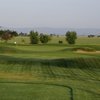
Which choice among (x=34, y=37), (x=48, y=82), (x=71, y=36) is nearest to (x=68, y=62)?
(x=48, y=82)

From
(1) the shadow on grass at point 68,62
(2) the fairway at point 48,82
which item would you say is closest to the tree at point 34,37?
(1) the shadow on grass at point 68,62

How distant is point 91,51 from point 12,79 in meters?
30.5

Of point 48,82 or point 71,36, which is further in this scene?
point 71,36

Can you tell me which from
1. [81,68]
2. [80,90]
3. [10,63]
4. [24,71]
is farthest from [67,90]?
[10,63]

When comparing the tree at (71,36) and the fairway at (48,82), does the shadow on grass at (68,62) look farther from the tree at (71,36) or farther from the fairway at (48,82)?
the tree at (71,36)

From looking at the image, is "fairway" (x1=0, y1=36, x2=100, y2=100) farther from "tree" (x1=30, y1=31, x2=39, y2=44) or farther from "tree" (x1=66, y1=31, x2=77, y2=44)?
"tree" (x1=66, y1=31, x2=77, y2=44)

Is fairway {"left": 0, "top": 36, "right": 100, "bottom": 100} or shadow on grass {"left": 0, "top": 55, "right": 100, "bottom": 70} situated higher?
fairway {"left": 0, "top": 36, "right": 100, "bottom": 100}

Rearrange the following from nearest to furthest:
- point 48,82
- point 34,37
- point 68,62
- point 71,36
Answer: point 48,82 → point 68,62 → point 34,37 → point 71,36

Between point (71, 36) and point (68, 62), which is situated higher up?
point (68, 62)

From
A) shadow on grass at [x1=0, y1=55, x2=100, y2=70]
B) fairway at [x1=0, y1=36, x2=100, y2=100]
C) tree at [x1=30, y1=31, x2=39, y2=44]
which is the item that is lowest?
tree at [x1=30, y1=31, x2=39, y2=44]

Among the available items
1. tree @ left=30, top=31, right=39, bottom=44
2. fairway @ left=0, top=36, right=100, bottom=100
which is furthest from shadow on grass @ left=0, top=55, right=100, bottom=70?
tree @ left=30, top=31, right=39, bottom=44

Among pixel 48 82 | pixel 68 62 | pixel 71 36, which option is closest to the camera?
pixel 48 82

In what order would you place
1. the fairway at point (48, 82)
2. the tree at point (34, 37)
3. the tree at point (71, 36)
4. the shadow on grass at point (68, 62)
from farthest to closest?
the tree at point (71, 36)
the tree at point (34, 37)
the shadow on grass at point (68, 62)
the fairway at point (48, 82)

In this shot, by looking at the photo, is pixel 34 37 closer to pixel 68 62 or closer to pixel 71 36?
pixel 71 36
